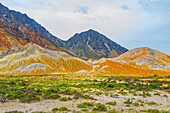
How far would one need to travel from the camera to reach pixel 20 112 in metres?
13.3

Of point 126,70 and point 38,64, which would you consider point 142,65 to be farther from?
point 38,64

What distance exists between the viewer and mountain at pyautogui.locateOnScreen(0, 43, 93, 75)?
9396 centimetres

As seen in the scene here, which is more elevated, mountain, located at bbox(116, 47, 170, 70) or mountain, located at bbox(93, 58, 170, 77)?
mountain, located at bbox(116, 47, 170, 70)

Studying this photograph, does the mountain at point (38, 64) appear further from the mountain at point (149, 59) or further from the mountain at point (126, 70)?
the mountain at point (149, 59)

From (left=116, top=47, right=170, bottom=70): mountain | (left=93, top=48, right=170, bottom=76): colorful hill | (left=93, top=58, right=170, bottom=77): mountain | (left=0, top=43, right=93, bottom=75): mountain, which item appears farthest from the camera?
(left=116, top=47, right=170, bottom=70): mountain

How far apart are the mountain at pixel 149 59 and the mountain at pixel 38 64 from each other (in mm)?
47584

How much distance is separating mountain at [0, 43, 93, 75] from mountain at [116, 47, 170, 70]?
4758cm

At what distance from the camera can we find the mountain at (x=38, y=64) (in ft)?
308

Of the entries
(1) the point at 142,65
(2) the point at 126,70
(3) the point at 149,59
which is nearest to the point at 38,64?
(2) the point at 126,70

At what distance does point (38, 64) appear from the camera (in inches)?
3939

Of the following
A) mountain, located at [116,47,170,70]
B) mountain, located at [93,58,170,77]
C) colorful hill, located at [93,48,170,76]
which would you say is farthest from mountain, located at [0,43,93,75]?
mountain, located at [116,47,170,70]

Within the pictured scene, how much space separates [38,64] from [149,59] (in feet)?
331

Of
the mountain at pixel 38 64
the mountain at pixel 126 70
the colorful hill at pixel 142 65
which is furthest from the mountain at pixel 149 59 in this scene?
the mountain at pixel 38 64

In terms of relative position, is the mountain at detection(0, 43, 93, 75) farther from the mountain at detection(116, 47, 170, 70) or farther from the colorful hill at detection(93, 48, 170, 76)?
the mountain at detection(116, 47, 170, 70)
